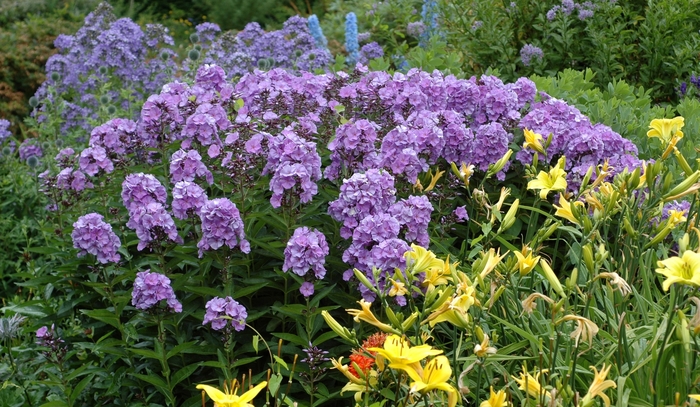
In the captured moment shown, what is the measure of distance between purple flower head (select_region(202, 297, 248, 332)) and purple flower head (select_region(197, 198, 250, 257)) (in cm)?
18

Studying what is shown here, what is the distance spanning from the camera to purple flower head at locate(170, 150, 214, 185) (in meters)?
2.97

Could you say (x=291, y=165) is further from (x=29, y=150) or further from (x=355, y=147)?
(x=29, y=150)

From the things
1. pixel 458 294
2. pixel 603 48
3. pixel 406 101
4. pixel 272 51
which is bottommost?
pixel 272 51

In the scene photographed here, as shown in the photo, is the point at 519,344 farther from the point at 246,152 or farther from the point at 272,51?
the point at 272,51

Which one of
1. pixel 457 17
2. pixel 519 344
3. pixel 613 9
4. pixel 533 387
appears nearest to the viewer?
pixel 533 387

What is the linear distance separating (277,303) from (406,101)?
3.81 ft

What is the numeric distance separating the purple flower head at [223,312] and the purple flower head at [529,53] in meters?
3.44

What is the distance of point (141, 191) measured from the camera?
2.82 meters

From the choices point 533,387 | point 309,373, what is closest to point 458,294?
point 533,387

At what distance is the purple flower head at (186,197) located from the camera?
2742 millimetres

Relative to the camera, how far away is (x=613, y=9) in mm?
5355

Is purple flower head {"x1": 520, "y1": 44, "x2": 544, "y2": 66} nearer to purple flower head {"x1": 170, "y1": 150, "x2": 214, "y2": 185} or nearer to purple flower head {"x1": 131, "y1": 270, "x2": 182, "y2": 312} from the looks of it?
Result: purple flower head {"x1": 170, "y1": 150, "x2": 214, "y2": 185}

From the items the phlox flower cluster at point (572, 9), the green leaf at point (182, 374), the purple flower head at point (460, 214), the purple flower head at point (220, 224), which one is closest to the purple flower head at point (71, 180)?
the purple flower head at point (220, 224)

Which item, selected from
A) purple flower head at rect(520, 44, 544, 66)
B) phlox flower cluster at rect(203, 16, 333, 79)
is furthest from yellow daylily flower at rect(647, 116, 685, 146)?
phlox flower cluster at rect(203, 16, 333, 79)
